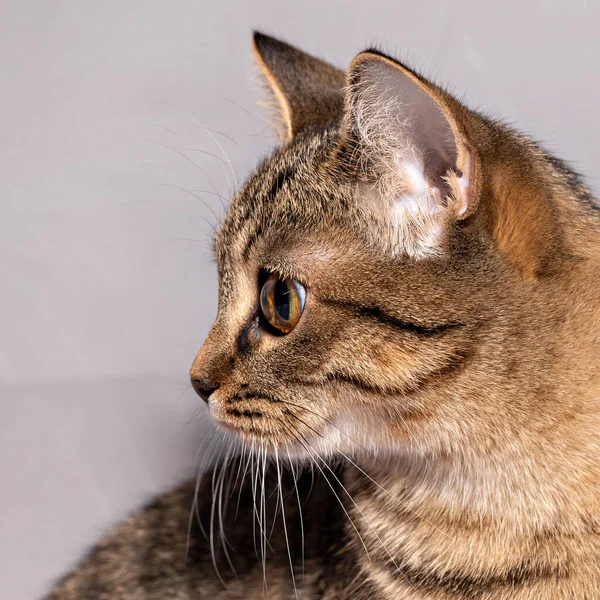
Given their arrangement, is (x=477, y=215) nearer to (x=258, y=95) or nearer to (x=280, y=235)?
(x=280, y=235)

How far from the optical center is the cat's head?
1.13 meters

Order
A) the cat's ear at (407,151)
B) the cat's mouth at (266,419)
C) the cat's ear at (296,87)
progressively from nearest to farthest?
the cat's ear at (407,151) → the cat's mouth at (266,419) → the cat's ear at (296,87)

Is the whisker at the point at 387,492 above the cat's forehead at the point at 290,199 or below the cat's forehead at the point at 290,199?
below

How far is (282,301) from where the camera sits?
126cm

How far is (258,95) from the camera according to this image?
170 centimetres

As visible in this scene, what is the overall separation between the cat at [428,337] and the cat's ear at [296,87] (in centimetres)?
17

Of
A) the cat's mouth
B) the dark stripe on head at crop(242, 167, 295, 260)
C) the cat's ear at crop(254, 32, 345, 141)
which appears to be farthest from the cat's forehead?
the cat's mouth

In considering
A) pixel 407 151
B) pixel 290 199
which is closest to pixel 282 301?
pixel 290 199

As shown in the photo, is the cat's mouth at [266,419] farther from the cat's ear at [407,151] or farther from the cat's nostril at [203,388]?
the cat's ear at [407,151]

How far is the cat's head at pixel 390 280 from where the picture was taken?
1.13 meters

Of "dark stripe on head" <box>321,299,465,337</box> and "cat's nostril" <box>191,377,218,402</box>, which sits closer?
"dark stripe on head" <box>321,299,465,337</box>

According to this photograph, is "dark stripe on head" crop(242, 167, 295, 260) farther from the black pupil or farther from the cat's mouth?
the cat's mouth

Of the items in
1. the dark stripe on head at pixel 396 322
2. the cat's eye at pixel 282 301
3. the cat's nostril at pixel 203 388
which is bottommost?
the cat's nostril at pixel 203 388

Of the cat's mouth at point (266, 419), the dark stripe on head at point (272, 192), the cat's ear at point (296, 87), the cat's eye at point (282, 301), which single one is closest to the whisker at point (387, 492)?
the cat's mouth at point (266, 419)
